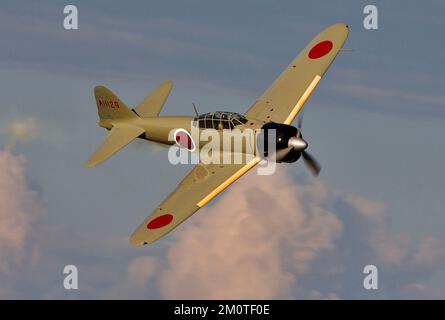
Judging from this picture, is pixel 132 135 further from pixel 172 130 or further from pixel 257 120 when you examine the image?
pixel 257 120

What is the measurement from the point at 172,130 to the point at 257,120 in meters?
5.19

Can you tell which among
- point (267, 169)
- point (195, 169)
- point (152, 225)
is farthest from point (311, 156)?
point (152, 225)

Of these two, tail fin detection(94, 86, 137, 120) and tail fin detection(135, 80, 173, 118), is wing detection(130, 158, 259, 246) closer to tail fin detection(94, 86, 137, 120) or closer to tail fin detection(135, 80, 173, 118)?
tail fin detection(135, 80, 173, 118)

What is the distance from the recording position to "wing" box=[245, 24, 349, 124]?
189 feet

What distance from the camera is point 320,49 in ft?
204

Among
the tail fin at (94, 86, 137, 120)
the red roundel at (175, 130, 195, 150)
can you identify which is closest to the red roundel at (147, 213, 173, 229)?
the red roundel at (175, 130, 195, 150)

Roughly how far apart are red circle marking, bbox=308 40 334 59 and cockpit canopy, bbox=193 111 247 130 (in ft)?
30.9

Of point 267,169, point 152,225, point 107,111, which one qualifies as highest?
point 107,111

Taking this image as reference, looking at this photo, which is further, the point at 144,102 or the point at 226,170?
the point at 144,102

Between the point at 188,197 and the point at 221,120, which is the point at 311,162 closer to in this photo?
the point at 221,120

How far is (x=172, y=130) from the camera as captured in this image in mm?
57000

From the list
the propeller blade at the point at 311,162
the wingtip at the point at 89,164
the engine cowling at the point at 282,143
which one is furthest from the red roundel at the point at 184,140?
the propeller blade at the point at 311,162

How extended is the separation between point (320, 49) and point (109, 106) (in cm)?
1342

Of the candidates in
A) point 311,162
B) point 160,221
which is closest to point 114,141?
point 160,221
